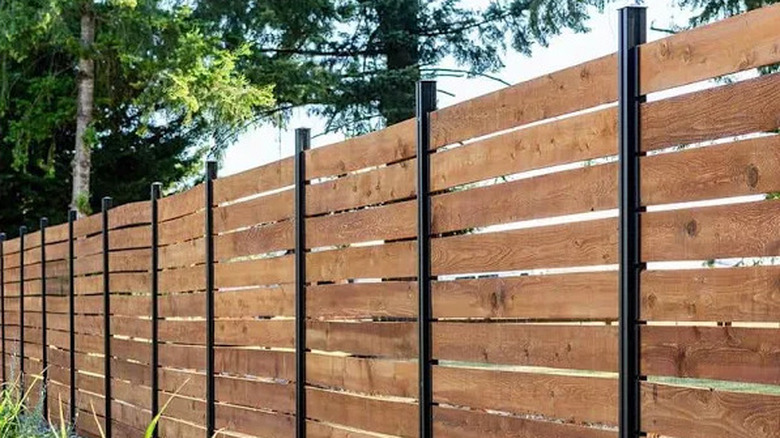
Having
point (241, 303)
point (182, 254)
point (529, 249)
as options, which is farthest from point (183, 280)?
point (529, 249)

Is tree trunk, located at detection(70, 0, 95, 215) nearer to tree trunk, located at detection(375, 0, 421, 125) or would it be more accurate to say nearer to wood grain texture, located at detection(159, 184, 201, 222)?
tree trunk, located at detection(375, 0, 421, 125)

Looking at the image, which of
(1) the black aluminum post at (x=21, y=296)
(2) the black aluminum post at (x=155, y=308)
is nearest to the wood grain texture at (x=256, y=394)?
(2) the black aluminum post at (x=155, y=308)

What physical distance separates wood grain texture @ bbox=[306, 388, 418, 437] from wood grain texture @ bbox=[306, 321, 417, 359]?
197 millimetres

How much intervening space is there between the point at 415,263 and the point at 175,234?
11.0 feet

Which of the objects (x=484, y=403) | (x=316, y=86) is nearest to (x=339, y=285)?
(x=484, y=403)

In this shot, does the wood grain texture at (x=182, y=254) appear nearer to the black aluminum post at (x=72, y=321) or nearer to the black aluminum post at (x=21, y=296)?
the black aluminum post at (x=72, y=321)

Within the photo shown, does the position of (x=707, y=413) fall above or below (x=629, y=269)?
below

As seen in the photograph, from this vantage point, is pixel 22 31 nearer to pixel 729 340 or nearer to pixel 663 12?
pixel 663 12

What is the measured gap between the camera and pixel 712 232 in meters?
2.93

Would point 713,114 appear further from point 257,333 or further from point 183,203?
point 183,203

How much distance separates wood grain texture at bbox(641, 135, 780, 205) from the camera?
280 centimetres

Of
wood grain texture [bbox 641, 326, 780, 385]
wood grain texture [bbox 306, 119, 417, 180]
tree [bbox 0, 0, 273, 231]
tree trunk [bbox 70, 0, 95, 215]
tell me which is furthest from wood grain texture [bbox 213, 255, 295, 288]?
tree trunk [bbox 70, 0, 95, 215]

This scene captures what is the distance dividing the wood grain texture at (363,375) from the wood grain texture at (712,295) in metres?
1.46

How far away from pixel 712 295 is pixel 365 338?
213 centimetres
